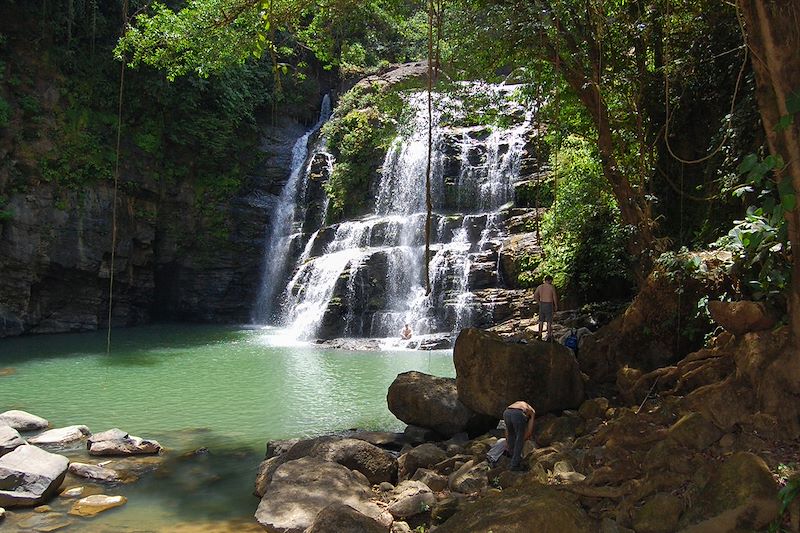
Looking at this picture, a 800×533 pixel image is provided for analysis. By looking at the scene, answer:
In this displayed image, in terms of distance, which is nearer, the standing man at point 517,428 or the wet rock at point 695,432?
the wet rock at point 695,432

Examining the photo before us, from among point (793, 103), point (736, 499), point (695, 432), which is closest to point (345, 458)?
point (695, 432)

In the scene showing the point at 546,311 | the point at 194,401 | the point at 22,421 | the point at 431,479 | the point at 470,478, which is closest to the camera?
the point at 470,478

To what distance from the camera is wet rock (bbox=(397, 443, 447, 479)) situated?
23.3 feet

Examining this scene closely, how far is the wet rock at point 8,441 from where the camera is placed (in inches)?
295

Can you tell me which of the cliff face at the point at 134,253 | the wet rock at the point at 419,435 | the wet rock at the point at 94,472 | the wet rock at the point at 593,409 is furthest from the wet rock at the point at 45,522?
the cliff face at the point at 134,253

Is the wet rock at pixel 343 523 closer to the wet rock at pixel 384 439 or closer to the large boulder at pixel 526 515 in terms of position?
the large boulder at pixel 526 515

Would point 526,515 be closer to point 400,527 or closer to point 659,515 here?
point 659,515

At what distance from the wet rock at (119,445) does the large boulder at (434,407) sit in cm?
327

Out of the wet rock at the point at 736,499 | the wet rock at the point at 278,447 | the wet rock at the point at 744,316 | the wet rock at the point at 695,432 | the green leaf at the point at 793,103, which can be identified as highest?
the green leaf at the point at 793,103

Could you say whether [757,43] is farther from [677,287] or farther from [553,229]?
[553,229]

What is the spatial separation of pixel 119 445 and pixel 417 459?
3946mm

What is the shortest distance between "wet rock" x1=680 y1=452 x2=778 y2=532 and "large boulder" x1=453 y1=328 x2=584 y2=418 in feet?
11.6

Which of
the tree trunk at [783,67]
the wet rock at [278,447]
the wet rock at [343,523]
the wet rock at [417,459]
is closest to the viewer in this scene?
the tree trunk at [783,67]

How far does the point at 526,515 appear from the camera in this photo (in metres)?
4.38
